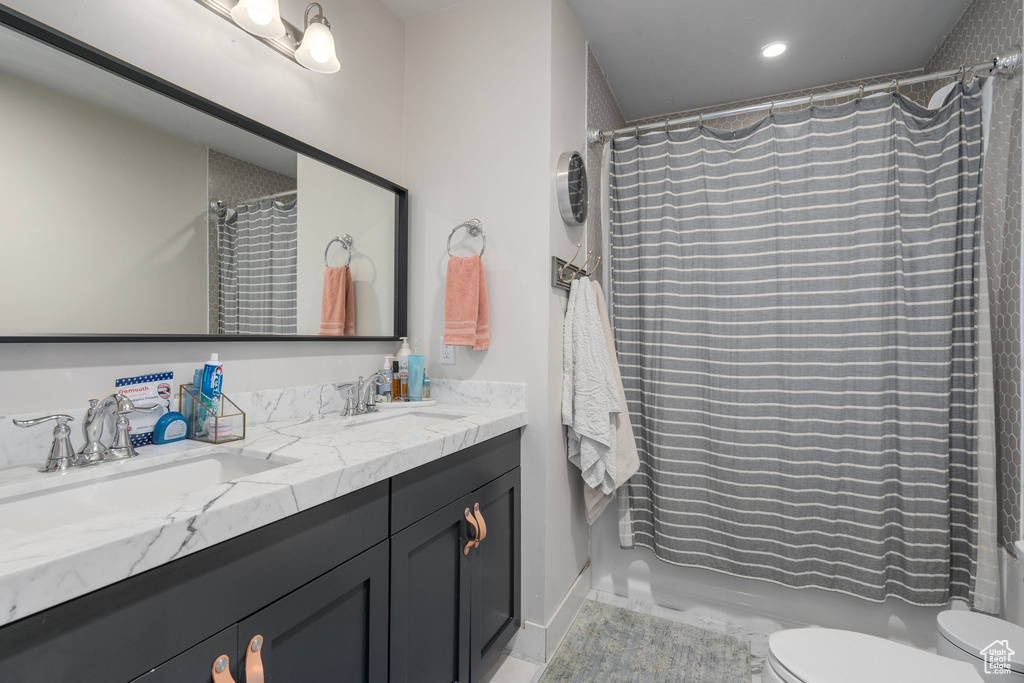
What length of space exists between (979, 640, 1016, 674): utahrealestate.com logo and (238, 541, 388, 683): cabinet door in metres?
1.55

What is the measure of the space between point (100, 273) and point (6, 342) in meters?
0.22

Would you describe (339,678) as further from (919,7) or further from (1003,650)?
(919,7)

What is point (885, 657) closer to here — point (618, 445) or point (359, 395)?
point (618, 445)

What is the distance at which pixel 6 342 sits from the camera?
91 centimetres

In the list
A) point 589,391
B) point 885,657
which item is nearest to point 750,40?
point 589,391

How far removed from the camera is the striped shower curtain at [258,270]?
130 centimetres

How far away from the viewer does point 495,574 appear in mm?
1532

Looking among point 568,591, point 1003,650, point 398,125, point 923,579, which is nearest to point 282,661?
point 568,591

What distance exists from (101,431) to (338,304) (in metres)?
0.78

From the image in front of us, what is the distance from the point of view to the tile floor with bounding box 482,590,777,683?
1623mm

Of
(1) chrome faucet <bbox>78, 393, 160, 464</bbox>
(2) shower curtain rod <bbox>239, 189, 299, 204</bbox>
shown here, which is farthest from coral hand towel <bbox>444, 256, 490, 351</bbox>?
(1) chrome faucet <bbox>78, 393, 160, 464</bbox>

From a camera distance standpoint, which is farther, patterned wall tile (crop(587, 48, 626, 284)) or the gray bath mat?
patterned wall tile (crop(587, 48, 626, 284))

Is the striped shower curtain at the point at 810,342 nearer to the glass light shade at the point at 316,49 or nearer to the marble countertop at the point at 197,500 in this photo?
the marble countertop at the point at 197,500

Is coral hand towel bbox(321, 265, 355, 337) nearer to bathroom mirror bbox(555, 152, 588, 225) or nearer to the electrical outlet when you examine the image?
the electrical outlet
